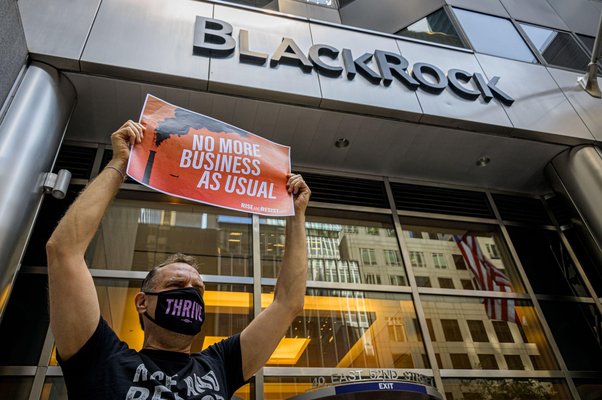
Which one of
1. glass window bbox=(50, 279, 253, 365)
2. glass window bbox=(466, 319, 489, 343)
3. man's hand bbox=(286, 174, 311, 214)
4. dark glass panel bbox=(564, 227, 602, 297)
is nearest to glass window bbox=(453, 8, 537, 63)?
→ dark glass panel bbox=(564, 227, 602, 297)

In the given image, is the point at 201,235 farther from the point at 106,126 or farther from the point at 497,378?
the point at 497,378

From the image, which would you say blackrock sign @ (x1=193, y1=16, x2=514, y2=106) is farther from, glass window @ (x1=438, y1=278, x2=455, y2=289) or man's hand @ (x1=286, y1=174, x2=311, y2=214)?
man's hand @ (x1=286, y1=174, x2=311, y2=214)

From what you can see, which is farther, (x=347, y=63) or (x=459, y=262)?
(x=459, y=262)

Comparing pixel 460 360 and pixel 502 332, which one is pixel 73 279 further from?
pixel 502 332

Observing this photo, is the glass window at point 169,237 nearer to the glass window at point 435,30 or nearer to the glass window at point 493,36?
the glass window at point 435,30

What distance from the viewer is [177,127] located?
2.87 m

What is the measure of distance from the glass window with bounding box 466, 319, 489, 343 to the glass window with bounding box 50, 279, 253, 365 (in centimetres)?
311

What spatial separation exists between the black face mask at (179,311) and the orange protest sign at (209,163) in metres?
0.67

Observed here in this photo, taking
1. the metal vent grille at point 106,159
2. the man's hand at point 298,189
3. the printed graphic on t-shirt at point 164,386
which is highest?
Result: the metal vent grille at point 106,159

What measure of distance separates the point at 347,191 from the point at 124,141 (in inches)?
203

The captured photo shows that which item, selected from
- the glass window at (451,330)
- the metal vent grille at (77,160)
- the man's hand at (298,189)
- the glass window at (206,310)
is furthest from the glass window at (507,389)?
the metal vent grille at (77,160)

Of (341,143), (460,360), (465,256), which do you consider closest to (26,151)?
(341,143)

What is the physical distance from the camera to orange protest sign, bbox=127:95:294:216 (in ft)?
8.59

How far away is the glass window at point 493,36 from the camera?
8.59 metres
